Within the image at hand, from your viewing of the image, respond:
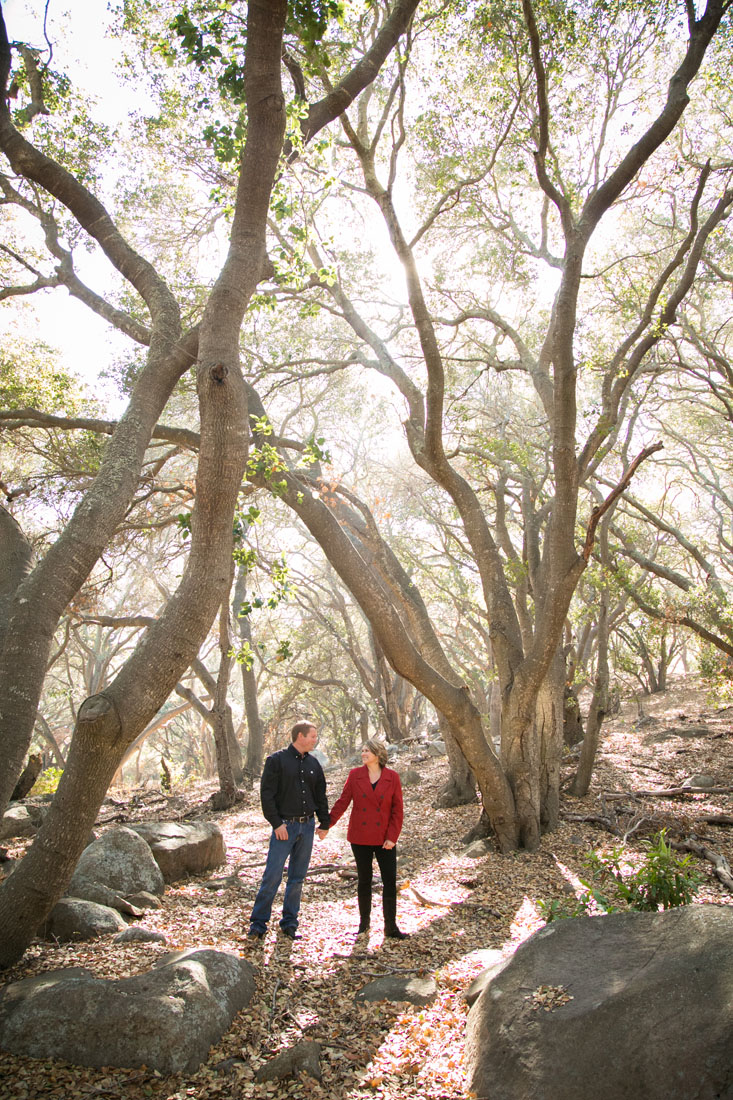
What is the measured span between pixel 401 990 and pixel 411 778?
27.2 feet

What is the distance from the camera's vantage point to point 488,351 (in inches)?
403

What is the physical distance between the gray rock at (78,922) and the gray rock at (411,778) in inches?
302

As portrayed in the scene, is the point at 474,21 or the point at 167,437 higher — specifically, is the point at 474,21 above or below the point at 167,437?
above

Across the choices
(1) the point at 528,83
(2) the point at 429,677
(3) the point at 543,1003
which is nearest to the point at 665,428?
(1) the point at 528,83

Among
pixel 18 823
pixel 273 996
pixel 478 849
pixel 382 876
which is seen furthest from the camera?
pixel 18 823

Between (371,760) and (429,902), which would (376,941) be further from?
(371,760)

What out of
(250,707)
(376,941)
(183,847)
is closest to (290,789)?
(376,941)

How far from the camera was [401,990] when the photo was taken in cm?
378

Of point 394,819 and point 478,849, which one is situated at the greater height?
point 394,819

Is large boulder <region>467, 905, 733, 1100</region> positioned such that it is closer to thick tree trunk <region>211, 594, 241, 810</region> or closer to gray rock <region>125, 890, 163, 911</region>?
gray rock <region>125, 890, 163, 911</region>

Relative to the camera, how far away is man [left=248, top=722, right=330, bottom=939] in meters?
4.58

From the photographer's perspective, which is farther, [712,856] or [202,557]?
[712,856]

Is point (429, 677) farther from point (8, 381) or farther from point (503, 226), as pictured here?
point (503, 226)

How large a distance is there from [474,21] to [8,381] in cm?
671
